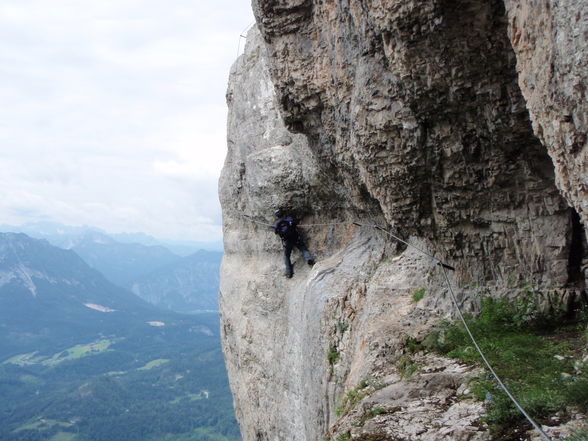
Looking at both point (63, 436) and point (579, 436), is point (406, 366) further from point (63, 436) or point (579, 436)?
point (63, 436)

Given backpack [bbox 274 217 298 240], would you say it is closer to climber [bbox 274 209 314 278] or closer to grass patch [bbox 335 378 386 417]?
climber [bbox 274 209 314 278]

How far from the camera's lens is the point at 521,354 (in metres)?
8.42

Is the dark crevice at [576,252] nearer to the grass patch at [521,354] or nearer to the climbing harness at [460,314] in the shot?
the grass patch at [521,354]

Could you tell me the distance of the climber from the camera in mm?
18688

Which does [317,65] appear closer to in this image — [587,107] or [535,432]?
[587,107]

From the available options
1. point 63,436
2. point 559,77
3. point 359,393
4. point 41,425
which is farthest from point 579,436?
point 41,425

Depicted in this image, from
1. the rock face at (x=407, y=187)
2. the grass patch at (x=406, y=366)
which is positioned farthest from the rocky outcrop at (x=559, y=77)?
the grass patch at (x=406, y=366)

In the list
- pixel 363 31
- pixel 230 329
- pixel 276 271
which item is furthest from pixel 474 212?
pixel 230 329

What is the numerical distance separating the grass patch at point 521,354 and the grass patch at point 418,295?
1.37m

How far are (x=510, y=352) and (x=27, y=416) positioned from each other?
208 meters

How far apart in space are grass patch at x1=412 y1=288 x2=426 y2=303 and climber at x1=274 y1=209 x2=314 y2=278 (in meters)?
6.99

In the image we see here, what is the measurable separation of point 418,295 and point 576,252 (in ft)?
11.3

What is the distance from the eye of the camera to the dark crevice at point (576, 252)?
9.61 m

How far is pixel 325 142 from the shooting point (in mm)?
14500
